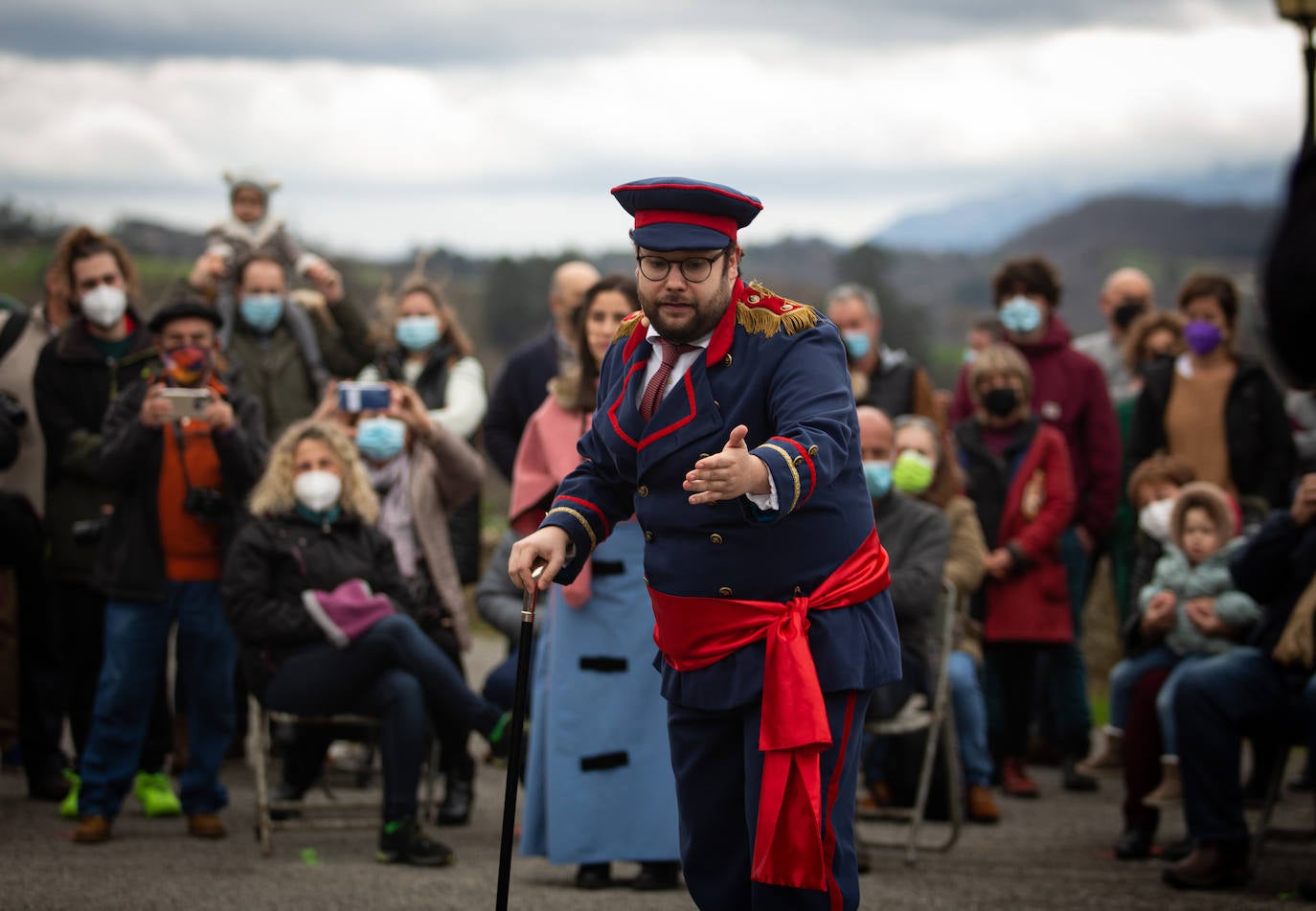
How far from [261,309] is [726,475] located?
217 inches

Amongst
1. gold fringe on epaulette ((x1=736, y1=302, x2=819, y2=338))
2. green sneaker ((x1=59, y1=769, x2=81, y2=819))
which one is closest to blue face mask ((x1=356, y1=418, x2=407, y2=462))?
green sneaker ((x1=59, y1=769, x2=81, y2=819))

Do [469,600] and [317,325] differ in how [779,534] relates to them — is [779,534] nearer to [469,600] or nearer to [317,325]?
[317,325]

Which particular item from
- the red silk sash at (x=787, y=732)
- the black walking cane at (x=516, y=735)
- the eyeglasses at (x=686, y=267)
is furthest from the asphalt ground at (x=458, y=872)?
the eyeglasses at (x=686, y=267)

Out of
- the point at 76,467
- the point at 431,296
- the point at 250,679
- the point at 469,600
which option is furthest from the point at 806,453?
the point at 469,600

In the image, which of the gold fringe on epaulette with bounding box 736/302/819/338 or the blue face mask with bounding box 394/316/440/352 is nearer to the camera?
the gold fringe on epaulette with bounding box 736/302/819/338

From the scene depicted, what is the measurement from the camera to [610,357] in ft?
15.4

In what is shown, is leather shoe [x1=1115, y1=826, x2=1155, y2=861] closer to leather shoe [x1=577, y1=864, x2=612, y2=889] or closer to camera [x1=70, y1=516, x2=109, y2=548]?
leather shoe [x1=577, y1=864, x2=612, y2=889]

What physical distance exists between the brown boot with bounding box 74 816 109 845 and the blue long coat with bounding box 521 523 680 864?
1.85 m

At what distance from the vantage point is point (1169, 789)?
7.02 metres

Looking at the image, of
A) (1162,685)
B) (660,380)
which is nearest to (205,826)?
(660,380)

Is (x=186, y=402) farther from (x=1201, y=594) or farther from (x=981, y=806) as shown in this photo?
(x=1201, y=594)

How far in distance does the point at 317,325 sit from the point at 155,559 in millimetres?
2286

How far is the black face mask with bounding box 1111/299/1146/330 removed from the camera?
35.3 ft

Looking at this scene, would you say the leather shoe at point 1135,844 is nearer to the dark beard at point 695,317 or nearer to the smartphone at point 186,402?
the dark beard at point 695,317
